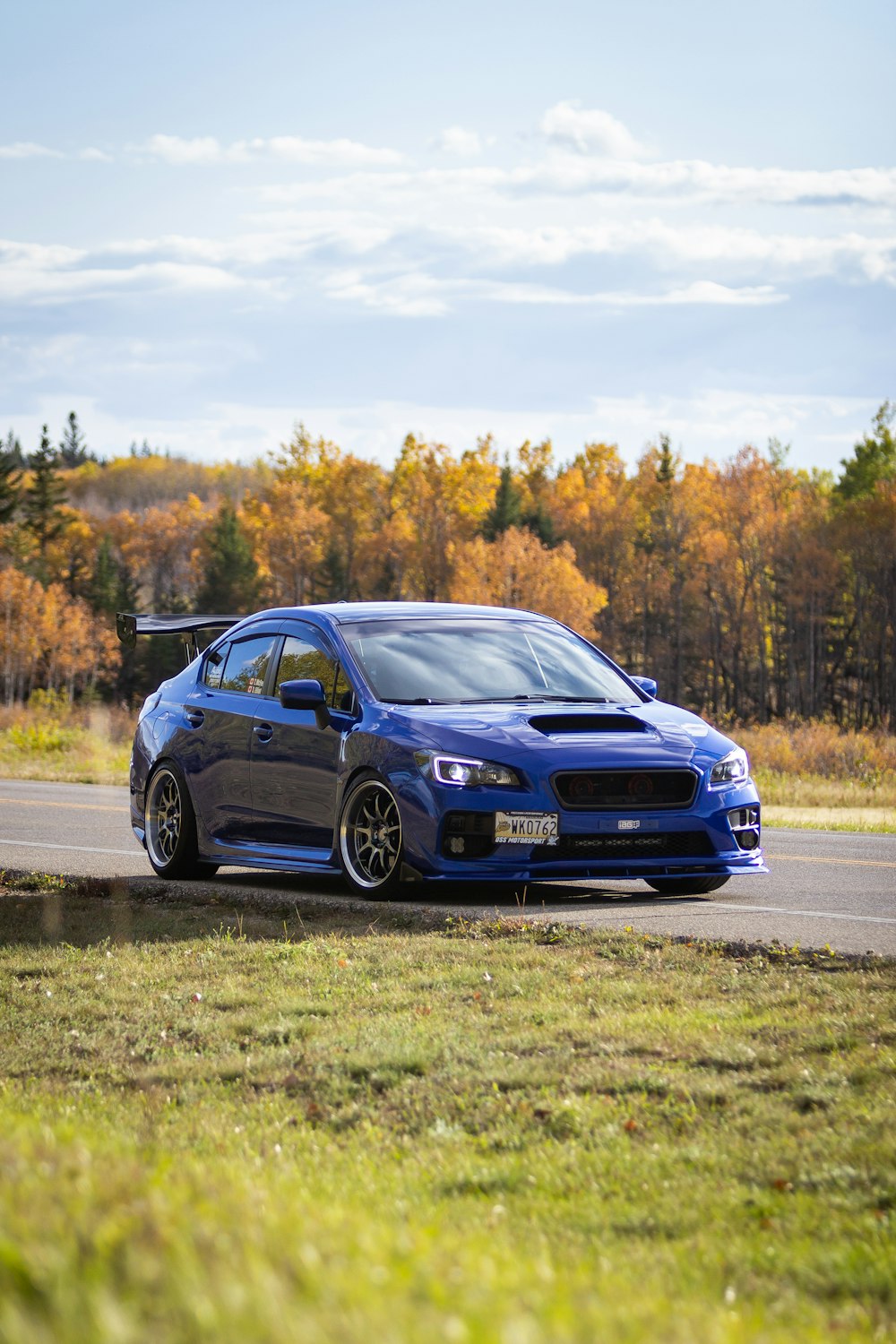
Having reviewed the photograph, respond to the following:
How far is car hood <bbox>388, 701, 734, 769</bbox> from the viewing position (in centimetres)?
978

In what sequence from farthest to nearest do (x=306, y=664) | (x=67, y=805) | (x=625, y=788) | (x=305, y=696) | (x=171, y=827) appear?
(x=67, y=805)
(x=171, y=827)
(x=306, y=664)
(x=305, y=696)
(x=625, y=788)

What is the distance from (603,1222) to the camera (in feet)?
12.5

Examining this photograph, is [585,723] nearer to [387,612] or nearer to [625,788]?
[625,788]

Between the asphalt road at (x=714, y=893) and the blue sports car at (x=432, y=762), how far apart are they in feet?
0.97

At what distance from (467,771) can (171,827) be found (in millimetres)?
3165

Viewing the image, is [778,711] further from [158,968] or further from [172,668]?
[158,968]

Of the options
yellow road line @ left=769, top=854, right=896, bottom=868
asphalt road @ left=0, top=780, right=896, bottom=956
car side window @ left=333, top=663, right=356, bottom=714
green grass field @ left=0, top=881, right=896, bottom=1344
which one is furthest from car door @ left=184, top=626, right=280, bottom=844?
yellow road line @ left=769, top=854, right=896, bottom=868

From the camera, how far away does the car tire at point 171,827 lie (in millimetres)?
11766

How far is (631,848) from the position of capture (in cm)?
1001

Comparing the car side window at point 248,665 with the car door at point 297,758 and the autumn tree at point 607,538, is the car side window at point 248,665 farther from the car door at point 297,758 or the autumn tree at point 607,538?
the autumn tree at point 607,538

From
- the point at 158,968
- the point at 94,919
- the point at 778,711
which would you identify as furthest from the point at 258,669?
the point at 778,711

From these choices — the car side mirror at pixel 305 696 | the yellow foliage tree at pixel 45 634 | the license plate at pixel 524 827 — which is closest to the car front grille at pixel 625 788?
the license plate at pixel 524 827

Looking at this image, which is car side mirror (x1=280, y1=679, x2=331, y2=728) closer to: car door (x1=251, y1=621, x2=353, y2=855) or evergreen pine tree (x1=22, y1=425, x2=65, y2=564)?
car door (x1=251, y1=621, x2=353, y2=855)

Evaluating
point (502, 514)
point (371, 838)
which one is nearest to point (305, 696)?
point (371, 838)
